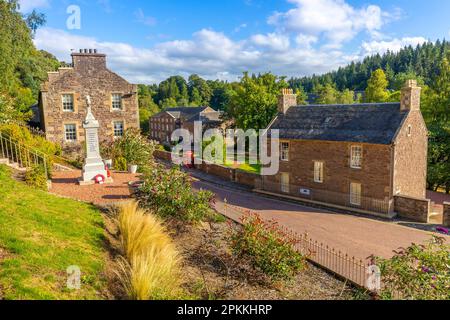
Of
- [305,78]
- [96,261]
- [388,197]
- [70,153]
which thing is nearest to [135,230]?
[96,261]

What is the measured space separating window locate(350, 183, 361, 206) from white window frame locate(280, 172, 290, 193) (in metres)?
5.24

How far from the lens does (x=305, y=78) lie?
195 meters

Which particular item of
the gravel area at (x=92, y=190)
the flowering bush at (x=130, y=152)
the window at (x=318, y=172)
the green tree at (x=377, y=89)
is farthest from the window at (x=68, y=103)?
the green tree at (x=377, y=89)

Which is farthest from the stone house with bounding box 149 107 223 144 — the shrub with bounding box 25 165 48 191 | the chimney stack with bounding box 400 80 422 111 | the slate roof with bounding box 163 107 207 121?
the shrub with bounding box 25 165 48 191

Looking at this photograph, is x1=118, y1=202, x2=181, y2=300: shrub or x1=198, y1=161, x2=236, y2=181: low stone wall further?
x1=198, y1=161, x2=236, y2=181: low stone wall

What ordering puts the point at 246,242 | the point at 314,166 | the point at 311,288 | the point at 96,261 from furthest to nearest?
the point at 314,166 < the point at 246,242 < the point at 311,288 < the point at 96,261

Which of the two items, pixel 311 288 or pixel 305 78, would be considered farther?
pixel 305 78

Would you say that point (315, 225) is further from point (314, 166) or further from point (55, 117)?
point (55, 117)

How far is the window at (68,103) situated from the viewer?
31344 mm

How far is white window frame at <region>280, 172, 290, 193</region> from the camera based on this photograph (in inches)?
1075

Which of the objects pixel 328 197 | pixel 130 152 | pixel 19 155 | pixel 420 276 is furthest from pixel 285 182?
pixel 420 276

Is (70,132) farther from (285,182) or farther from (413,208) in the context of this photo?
(413,208)

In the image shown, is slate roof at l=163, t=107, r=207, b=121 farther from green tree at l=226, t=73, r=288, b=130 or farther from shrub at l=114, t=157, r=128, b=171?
shrub at l=114, t=157, r=128, b=171
